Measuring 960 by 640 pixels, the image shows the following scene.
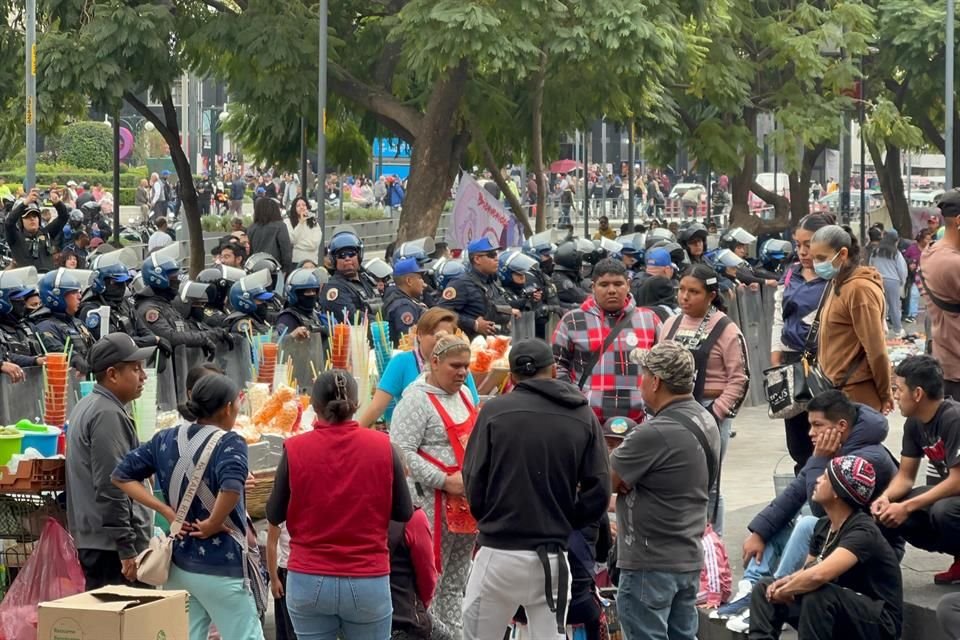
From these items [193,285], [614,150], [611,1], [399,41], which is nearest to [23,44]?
[399,41]

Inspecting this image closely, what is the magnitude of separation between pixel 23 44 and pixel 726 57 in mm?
10526

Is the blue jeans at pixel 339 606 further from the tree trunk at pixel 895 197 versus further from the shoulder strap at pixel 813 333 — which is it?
the tree trunk at pixel 895 197

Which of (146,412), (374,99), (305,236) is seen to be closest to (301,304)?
(146,412)

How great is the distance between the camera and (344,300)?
15.3 metres

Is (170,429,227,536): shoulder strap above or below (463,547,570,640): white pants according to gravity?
above

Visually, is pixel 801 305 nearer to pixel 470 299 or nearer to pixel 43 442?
pixel 43 442

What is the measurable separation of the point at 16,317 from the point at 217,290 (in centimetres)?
235

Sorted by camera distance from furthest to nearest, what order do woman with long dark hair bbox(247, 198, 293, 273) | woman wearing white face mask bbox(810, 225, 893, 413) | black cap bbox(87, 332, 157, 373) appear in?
woman with long dark hair bbox(247, 198, 293, 273)
woman wearing white face mask bbox(810, 225, 893, 413)
black cap bbox(87, 332, 157, 373)

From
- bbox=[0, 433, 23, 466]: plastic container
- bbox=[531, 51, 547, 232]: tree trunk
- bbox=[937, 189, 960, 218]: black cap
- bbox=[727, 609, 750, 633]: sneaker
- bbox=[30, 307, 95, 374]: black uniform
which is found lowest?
bbox=[727, 609, 750, 633]: sneaker

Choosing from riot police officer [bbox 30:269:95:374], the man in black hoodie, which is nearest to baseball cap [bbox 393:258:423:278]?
riot police officer [bbox 30:269:95:374]

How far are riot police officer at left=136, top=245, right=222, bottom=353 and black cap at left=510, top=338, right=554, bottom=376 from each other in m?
7.02

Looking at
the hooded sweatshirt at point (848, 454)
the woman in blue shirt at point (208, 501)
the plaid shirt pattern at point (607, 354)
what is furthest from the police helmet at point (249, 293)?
the woman in blue shirt at point (208, 501)

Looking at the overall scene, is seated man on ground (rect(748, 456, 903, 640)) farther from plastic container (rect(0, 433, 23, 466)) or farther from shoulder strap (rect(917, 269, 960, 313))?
plastic container (rect(0, 433, 23, 466))

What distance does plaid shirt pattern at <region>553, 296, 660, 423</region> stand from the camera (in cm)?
992
